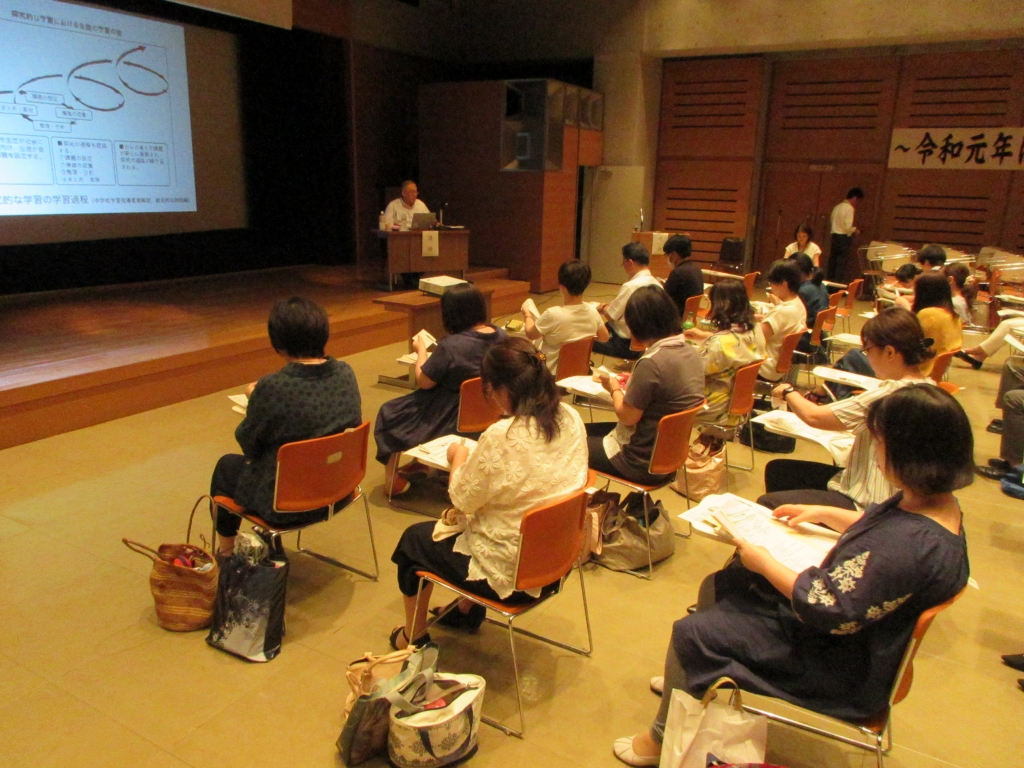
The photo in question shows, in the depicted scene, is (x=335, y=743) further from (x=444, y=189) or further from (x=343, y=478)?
(x=444, y=189)

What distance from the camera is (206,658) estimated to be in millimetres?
2412

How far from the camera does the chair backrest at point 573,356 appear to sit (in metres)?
4.17

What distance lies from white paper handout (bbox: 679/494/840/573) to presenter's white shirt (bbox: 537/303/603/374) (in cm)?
230

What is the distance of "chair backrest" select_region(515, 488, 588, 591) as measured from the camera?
77.3 inches

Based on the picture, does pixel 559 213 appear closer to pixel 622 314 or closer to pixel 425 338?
pixel 622 314

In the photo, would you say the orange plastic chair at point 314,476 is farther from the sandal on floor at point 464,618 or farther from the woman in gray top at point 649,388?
the woman in gray top at point 649,388

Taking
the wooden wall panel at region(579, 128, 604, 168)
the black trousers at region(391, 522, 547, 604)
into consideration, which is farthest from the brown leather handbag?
the wooden wall panel at region(579, 128, 604, 168)

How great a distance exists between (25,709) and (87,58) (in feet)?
19.7

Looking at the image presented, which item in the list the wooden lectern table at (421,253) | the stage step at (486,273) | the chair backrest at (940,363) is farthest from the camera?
the stage step at (486,273)

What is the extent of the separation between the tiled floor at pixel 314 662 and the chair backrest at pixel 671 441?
0.48 meters

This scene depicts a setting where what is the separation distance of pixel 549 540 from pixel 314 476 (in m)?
0.94

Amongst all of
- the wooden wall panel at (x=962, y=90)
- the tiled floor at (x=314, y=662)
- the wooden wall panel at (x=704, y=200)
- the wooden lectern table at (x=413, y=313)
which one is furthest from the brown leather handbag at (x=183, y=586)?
the wooden wall panel at (x=962, y=90)

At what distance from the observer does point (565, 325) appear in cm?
428

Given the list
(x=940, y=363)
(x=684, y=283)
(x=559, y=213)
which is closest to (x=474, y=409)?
(x=940, y=363)
